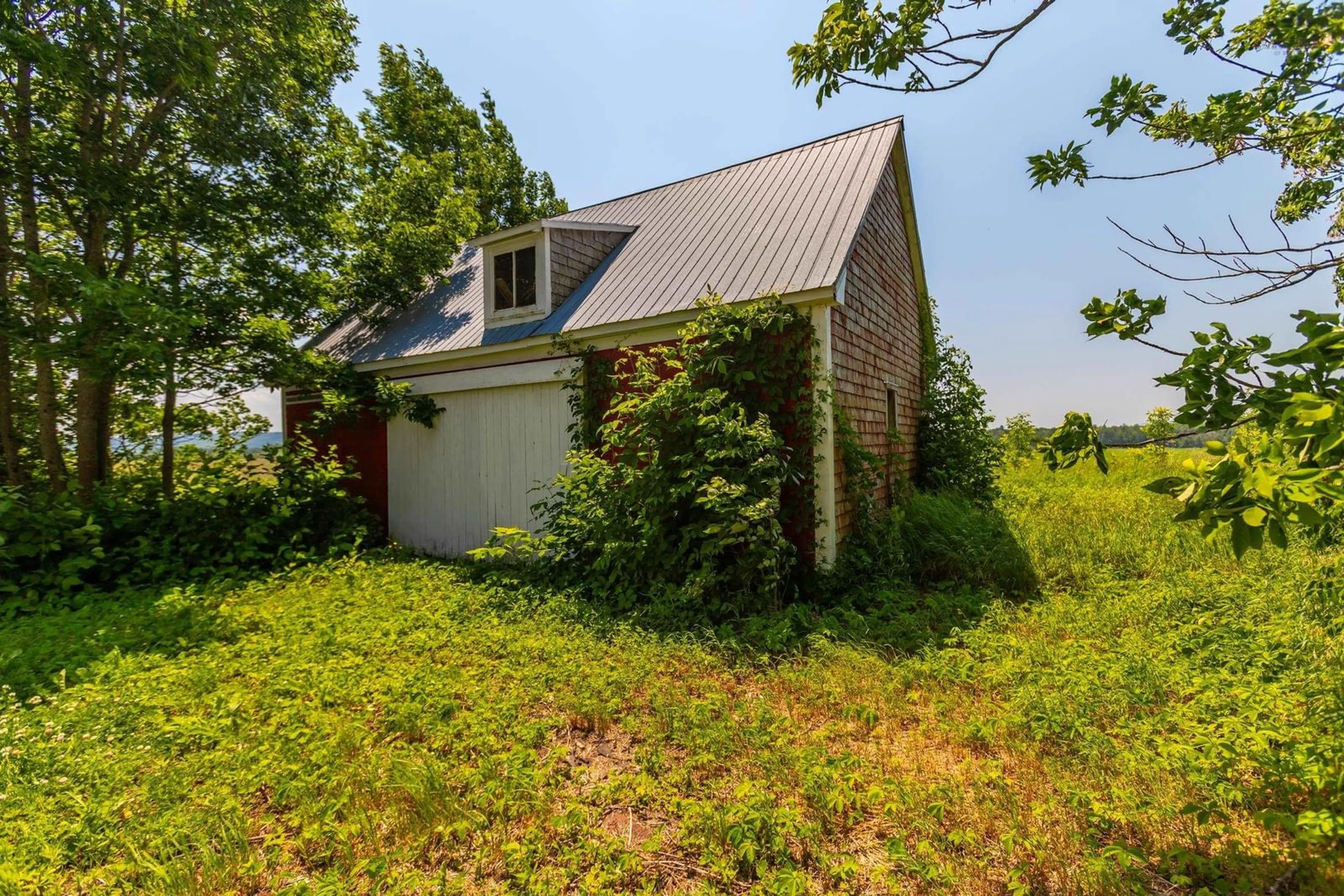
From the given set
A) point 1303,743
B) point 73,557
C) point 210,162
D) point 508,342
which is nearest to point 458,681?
point 1303,743

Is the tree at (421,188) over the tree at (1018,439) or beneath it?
over

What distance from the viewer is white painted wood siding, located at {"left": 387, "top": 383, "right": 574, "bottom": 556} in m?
8.05

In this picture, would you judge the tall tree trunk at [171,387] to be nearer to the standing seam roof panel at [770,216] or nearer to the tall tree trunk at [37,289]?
the tall tree trunk at [37,289]

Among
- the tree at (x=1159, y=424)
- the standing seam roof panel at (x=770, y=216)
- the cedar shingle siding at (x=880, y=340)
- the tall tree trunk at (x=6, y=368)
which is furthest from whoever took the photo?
the tree at (x=1159, y=424)

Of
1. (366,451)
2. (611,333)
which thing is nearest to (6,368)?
(366,451)

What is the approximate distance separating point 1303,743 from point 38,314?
39.6ft

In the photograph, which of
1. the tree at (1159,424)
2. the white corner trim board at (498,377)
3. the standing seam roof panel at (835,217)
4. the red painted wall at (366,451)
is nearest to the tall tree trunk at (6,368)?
the red painted wall at (366,451)

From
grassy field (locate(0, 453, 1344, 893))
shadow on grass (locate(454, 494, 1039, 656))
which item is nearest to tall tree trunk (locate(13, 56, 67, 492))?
grassy field (locate(0, 453, 1344, 893))

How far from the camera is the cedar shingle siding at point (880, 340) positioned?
6.61m

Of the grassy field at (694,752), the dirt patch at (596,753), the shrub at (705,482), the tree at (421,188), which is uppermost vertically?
the tree at (421,188)

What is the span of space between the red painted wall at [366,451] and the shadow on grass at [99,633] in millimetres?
3710

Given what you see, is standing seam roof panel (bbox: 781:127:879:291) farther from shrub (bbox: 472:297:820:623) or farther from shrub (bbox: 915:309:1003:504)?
shrub (bbox: 915:309:1003:504)

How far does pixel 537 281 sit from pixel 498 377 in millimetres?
1544

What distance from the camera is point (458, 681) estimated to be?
157 inches
